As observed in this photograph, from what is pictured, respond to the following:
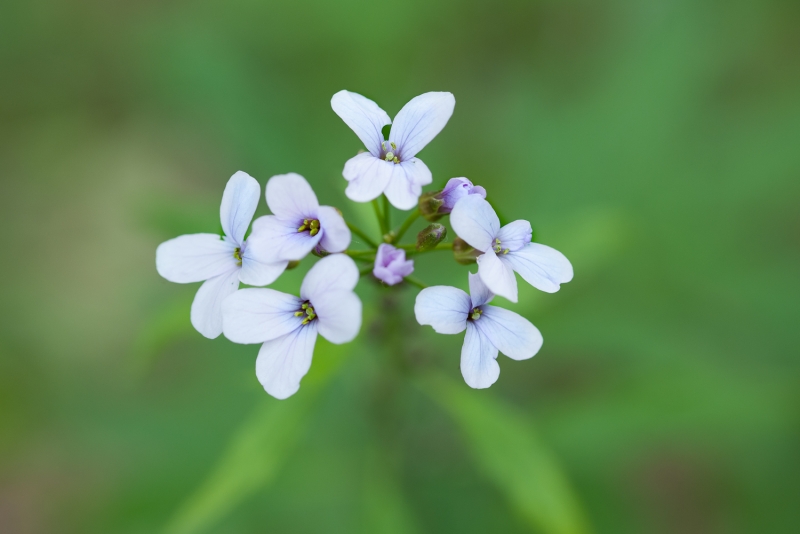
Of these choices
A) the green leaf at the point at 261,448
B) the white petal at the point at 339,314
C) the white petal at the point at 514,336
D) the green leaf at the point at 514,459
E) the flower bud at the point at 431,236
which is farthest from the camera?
the green leaf at the point at 514,459

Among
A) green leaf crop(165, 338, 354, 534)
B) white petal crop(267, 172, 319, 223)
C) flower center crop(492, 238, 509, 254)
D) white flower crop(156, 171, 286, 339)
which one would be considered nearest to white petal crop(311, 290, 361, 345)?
white flower crop(156, 171, 286, 339)

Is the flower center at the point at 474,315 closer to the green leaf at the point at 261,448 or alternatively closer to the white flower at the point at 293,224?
the white flower at the point at 293,224

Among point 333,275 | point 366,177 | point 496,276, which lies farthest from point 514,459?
point 366,177

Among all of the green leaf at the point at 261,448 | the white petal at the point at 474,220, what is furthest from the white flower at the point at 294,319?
the green leaf at the point at 261,448

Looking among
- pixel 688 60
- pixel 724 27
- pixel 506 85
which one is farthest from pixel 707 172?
pixel 506 85

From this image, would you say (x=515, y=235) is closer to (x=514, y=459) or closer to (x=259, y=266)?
(x=259, y=266)

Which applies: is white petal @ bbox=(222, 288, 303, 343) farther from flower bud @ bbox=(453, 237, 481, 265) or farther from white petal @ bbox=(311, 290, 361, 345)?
flower bud @ bbox=(453, 237, 481, 265)
